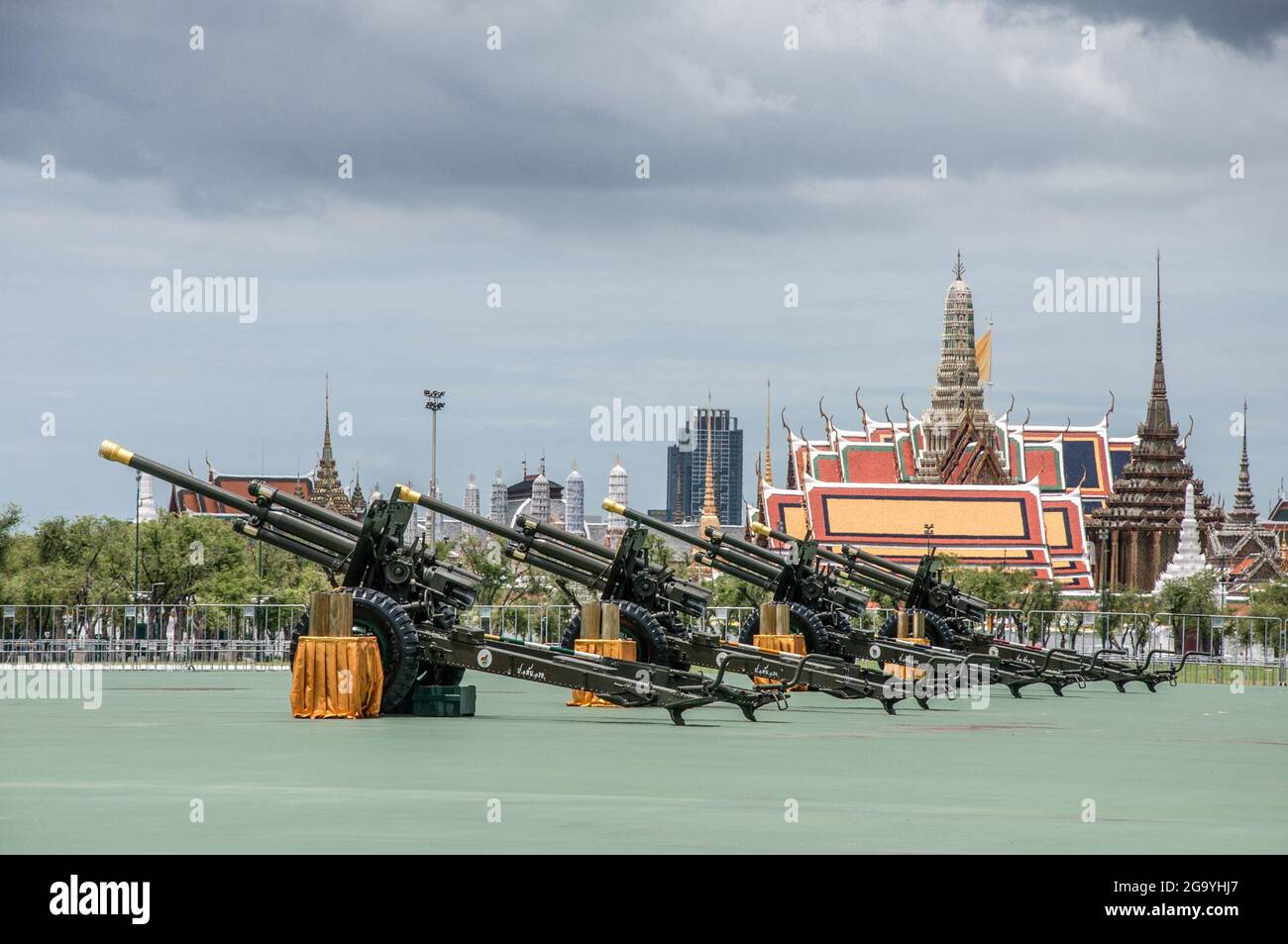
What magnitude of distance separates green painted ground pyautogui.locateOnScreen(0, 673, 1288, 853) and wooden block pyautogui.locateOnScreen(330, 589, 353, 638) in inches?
46.3

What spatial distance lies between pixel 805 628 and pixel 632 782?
2094cm

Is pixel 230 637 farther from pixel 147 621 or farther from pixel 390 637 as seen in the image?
pixel 390 637

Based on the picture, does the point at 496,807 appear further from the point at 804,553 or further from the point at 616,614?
the point at 804,553

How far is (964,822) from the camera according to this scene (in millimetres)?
14422

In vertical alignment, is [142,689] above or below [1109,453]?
below

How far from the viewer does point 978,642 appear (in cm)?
4103

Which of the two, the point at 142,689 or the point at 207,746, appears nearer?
the point at 207,746

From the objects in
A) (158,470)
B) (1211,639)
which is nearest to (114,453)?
(158,470)

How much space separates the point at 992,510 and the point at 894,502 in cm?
433

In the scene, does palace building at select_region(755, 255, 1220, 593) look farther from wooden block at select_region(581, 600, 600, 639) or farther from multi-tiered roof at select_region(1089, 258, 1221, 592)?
wooden block at select_region(581, 600, 600, 639)

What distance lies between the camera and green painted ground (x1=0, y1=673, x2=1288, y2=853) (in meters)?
13.3

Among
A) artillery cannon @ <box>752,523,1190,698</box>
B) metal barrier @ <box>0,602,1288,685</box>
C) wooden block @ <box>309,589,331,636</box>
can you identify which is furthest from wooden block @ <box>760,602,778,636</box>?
wooden block @ <box>309,589,331,636</box>
